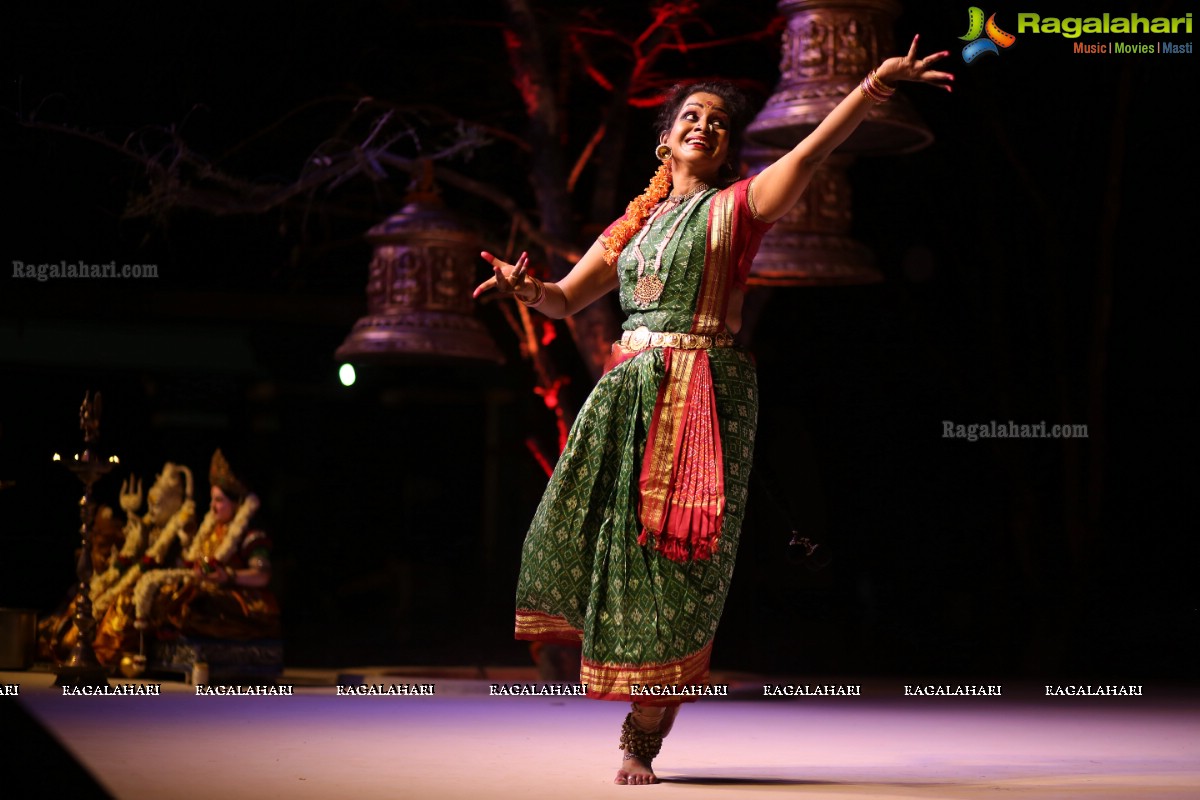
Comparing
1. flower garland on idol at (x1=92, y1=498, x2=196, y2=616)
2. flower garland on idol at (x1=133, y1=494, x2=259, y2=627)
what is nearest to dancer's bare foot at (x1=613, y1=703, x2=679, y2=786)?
flower garland on idol at (x1=133, y1=494, x2=259, y2=627)

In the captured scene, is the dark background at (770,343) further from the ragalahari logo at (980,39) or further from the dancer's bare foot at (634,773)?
the dancer's bare foot at (634,773)

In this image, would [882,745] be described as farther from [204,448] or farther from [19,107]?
[204,448]

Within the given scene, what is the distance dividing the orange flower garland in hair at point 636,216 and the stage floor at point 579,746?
1.11 metres

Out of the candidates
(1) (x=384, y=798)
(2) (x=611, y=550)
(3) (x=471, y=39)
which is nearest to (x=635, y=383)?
(2) (x=611, y=550)

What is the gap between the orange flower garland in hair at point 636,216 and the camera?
12.1 feet

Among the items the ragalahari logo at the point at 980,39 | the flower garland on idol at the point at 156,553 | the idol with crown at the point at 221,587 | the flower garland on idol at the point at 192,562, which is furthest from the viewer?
the flower garland on idol at the point at 156,553

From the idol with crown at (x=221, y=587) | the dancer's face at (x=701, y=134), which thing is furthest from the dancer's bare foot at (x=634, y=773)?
the idol with crown at (x=221, y=587)

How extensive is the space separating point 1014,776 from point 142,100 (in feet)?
14.8

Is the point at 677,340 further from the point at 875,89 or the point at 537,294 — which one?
the point at 875,89

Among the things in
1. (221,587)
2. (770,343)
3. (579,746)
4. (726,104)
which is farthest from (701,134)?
(770,343)

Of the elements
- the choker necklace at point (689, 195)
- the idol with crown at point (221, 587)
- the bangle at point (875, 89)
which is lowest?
the idol with crown at point (221, 587)

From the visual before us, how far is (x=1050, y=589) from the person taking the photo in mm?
7055

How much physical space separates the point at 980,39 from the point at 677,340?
8.15 feet

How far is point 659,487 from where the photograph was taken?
135 inches
